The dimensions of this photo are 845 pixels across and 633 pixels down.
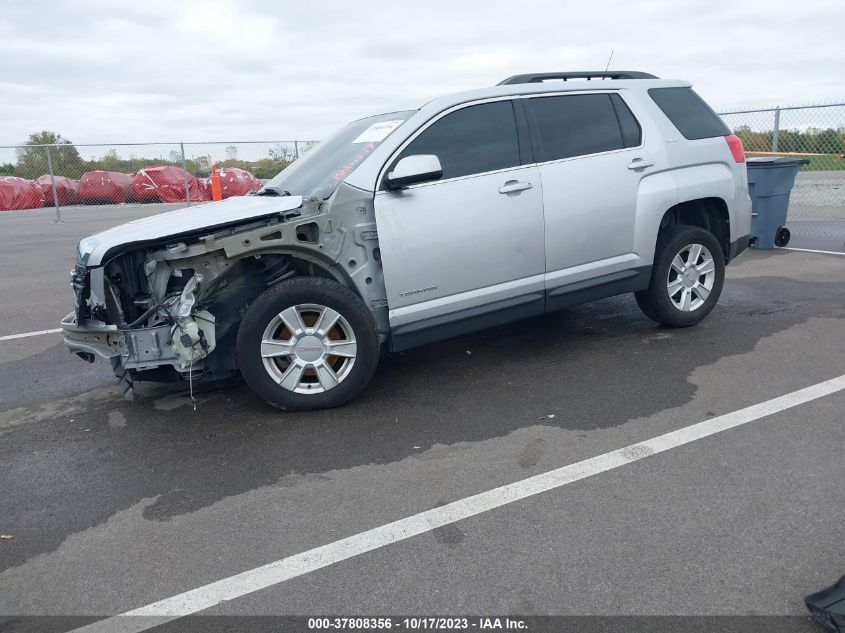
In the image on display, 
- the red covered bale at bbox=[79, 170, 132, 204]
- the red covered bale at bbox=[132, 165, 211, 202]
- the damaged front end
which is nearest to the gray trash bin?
the damaged front end

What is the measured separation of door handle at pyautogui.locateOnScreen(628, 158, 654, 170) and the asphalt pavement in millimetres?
1388

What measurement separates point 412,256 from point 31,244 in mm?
11803

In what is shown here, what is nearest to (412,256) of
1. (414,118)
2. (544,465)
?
(414,118)

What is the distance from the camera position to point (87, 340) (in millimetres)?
4258

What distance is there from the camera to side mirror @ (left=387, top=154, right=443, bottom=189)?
432cm

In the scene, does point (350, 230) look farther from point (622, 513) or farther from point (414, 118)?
point (622, 513)

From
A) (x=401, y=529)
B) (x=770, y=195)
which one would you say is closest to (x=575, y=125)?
(x=401, y=529)

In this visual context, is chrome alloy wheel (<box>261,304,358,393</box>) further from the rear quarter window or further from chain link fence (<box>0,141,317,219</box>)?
chain link fence (<box>0,141,317,219</box>)

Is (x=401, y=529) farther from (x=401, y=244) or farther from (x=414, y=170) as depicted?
(x=414, y=170)

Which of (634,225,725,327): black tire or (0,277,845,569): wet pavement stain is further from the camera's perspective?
(634,225,725,327): black tire

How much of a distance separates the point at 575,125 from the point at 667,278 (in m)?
1.45

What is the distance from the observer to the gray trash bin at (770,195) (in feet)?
31.3

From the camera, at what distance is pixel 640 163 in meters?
5.30

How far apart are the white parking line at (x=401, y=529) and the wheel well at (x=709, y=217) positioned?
208 centimetres
